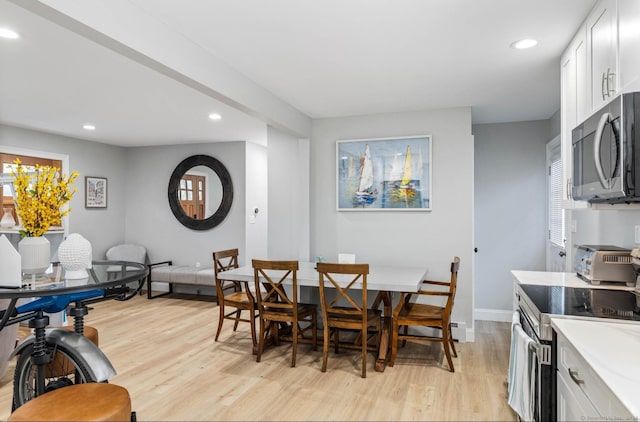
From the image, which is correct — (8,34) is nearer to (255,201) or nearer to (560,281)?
(560,281)

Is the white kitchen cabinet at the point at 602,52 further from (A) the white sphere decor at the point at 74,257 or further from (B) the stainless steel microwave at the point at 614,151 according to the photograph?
(A) the white sphere decor at the point at 74,257

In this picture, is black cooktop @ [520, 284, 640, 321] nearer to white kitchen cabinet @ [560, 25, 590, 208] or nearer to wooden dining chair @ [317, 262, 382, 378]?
white kitchen cabinet @ [560, 25, 590, 208]

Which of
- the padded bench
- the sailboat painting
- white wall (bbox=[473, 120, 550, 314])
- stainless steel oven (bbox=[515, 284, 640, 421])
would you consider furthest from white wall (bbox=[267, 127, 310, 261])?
stainless steel oven (bbox=[515, 284, 640, 421])

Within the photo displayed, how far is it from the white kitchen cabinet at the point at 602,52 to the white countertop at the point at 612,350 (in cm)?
103

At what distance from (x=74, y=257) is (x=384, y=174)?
3.08m

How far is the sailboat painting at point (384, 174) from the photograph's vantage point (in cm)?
425

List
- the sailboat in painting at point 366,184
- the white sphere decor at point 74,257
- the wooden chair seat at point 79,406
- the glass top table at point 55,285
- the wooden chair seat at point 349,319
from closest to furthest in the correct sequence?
the wooden chair seat at point 79,406 → the glass top table at point 55,285 → the white sphere decor at point 74,257 → the wooden chair seat at point 349,319 → the sailboat in painting at point 366,184

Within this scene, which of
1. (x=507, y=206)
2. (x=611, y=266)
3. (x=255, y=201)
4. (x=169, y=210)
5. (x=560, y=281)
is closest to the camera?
(x=611, y=266)

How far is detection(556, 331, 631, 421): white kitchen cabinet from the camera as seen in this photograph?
113cm

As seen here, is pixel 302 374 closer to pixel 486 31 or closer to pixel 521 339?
pixel 521 339

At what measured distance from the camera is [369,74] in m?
3.21

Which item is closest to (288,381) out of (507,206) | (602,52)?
(602,52)

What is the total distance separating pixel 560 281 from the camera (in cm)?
251

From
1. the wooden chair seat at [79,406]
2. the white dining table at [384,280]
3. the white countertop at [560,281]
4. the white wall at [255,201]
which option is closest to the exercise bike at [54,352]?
the wooden chair seat at [79,406]
